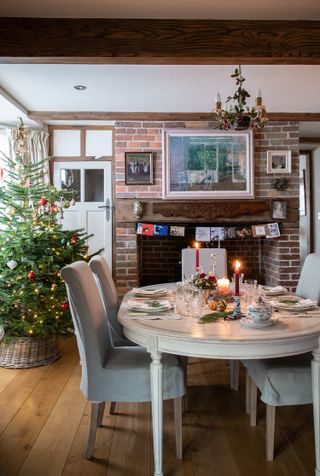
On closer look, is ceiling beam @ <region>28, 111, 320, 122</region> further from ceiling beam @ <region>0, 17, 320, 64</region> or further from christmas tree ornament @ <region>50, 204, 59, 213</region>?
ceiling beam @ <region>0, 17, 320, 64</region>

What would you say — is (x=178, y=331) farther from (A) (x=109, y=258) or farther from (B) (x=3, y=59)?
(A) (x=109, y=258)

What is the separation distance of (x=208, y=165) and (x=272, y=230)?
1.07 meters

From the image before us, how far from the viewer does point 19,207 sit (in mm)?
3158

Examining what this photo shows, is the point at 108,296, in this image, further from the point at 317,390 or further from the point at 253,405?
the point at 317,390

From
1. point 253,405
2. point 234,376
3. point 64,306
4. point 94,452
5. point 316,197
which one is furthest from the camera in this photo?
point 316,197

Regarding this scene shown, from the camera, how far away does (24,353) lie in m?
3.17

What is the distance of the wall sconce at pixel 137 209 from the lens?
4.40 meters

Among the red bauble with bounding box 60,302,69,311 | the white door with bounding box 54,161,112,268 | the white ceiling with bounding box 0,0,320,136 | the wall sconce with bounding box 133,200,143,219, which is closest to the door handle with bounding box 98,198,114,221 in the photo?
the white door with bounding box 54,161,112,268

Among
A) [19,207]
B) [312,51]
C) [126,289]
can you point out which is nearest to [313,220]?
[126,289]

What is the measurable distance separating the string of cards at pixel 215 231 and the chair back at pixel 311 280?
1.77 meters

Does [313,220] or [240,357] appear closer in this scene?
[240,357]

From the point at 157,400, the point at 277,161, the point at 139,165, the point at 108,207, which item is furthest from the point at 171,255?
the point at 157,400

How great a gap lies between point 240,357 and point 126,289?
9.82 feet

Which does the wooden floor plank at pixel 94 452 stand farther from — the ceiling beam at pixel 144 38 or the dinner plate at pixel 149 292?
the ceiling beam at pixel 144 38
